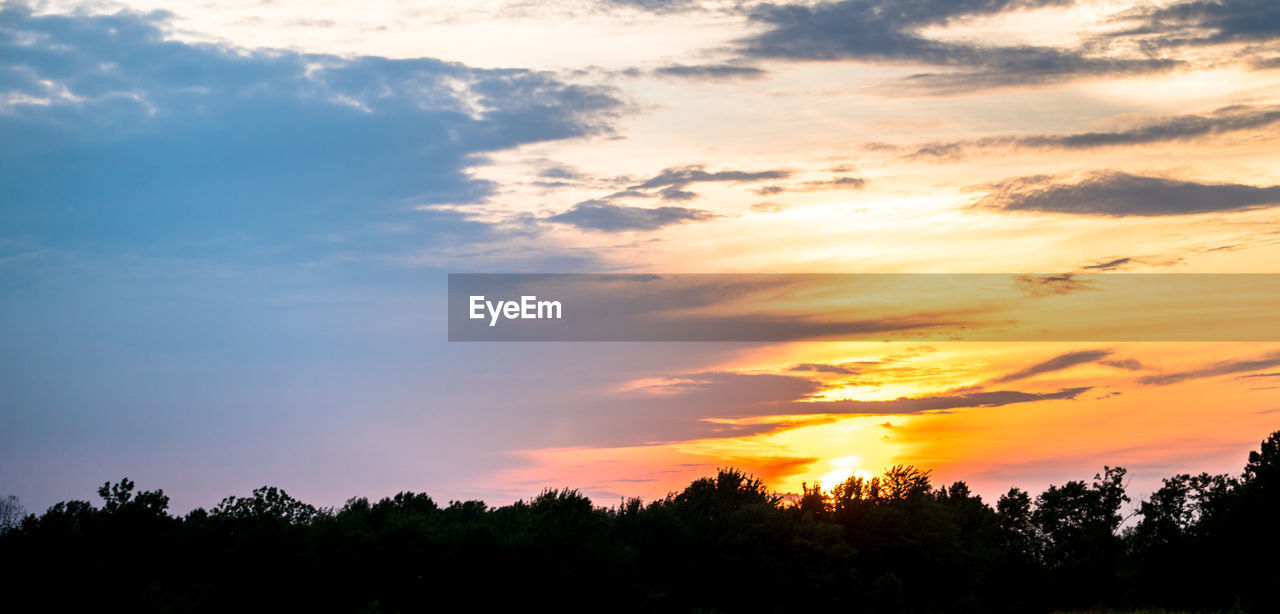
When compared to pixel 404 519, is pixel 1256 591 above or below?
below

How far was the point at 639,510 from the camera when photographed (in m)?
64.8

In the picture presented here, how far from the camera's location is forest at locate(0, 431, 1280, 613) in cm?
4453

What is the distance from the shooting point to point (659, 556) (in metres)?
61.1

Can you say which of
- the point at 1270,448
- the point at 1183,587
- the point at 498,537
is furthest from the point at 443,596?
the point at 1270,448

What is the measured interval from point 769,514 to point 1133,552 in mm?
59412

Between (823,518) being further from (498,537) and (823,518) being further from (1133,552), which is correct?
(1133,552)

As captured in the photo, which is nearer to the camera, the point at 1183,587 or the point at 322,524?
the point at 322,524

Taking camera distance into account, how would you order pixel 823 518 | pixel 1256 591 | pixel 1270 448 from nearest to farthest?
1. pixel 1256 591
2. pixel 823 518
3. pixel 1270 448

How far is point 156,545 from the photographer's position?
6344 cm

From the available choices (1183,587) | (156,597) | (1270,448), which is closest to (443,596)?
(156,597)

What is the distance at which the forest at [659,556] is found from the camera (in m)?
44.5

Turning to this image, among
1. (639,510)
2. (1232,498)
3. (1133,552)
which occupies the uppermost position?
(639,510)

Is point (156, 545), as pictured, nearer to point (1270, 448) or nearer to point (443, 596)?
point (443, 596)

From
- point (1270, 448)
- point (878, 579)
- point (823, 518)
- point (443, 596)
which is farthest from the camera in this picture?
point (1270, 448)
